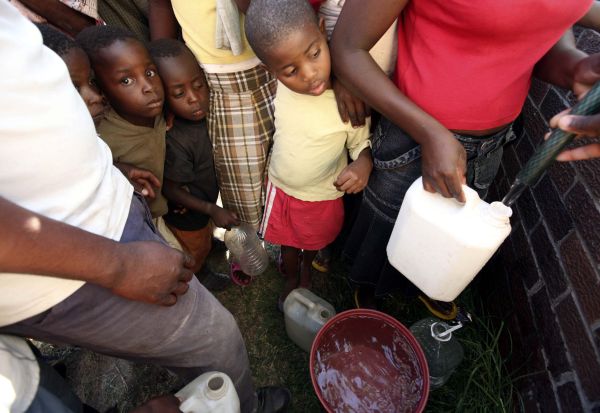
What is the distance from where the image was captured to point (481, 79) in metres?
1.34

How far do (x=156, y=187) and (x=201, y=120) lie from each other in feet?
1.49

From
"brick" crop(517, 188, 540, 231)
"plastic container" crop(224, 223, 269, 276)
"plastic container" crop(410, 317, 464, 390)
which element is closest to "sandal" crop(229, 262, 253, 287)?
"plastic container" crop(224, 223, 269, 276)

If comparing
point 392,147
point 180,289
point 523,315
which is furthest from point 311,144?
point 523,315

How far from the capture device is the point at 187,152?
2047 millimetres

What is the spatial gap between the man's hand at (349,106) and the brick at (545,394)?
1.45 metres

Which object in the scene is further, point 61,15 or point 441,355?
point 441,355

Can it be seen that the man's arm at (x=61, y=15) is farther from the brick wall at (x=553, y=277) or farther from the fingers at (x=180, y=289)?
the brick wall at (x=553, y=277)

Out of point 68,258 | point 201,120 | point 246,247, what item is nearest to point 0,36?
point 68,258

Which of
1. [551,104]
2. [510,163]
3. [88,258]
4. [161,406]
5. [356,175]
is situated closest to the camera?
[88,258]

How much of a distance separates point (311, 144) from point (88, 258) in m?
1.07

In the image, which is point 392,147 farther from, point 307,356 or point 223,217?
point 307,356

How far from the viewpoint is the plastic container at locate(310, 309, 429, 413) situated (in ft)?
5.61

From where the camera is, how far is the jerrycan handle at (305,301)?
2.16 m

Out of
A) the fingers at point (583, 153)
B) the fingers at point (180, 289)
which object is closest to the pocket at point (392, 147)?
the fingers at point (583, 153)
